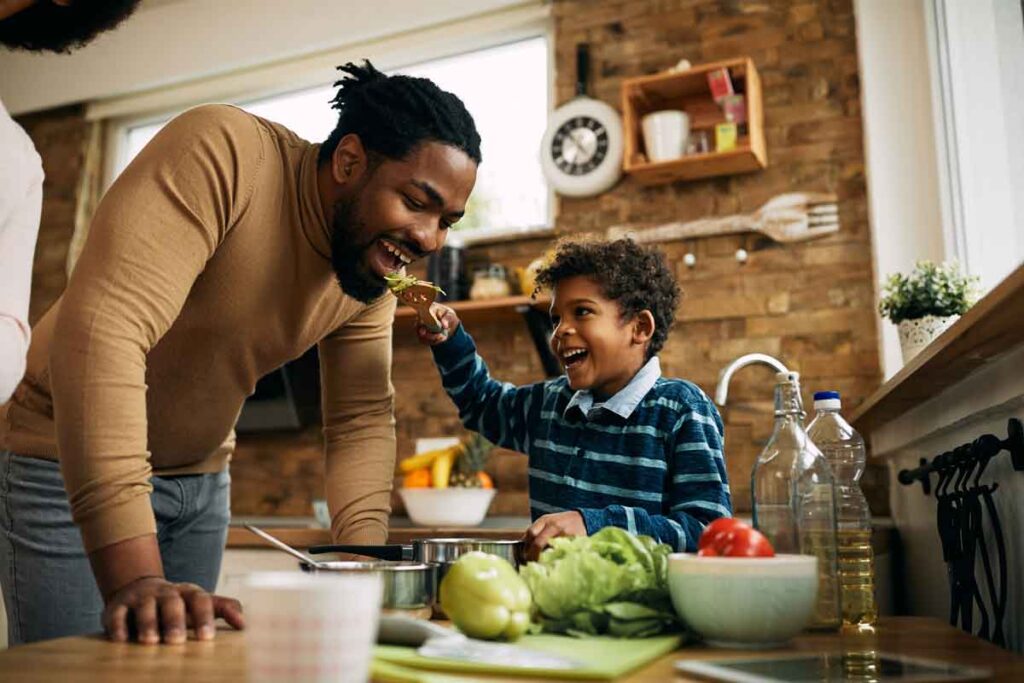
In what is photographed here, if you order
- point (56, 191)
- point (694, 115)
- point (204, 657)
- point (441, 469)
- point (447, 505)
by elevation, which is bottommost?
point (204, 657)

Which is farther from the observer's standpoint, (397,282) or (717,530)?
(397,282)

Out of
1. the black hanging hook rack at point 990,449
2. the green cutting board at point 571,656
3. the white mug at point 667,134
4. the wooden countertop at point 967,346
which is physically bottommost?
the green cutting board at point 571,656

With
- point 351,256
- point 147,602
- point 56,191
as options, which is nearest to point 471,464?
point 351,256

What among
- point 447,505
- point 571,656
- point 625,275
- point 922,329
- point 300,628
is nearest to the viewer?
point 300,628

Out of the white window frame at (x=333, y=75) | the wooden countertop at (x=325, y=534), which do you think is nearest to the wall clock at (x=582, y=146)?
the white window frame at (x=333, y=75)

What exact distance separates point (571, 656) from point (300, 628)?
0.31m

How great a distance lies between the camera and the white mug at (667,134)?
2951 millimetres

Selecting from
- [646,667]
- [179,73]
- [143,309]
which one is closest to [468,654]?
[646,667]

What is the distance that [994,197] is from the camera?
2312mm

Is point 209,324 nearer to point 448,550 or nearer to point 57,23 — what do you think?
point 57,23

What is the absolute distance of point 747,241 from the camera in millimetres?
2986

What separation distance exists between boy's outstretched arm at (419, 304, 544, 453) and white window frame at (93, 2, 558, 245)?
→ 1.43 meters

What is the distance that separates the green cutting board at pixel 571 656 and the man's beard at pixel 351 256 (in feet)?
2.45

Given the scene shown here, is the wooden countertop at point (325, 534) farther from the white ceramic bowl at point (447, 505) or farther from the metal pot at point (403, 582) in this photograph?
the metal pot at point (403, 582)
